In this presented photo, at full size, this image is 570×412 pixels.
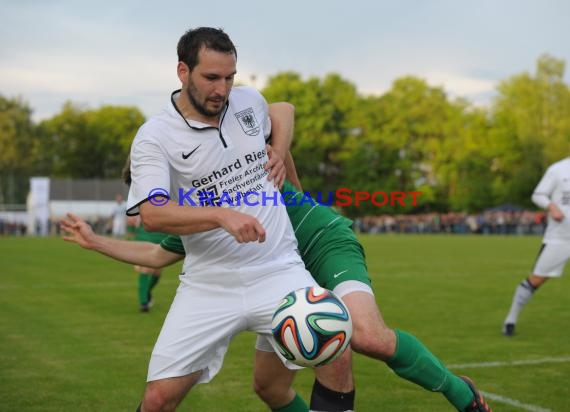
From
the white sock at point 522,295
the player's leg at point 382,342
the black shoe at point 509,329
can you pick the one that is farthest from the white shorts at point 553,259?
the player's leg at point 382,342

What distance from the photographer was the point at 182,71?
4594 millimetres

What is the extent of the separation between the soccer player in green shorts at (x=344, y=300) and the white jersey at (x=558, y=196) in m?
5.63

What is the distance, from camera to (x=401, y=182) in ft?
264

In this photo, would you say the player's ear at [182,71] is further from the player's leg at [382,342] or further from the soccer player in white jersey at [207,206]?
the player's leg at [382,342]

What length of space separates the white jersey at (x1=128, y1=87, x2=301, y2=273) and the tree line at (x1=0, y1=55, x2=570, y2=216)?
65.5 m

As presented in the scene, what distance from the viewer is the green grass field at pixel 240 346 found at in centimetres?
694

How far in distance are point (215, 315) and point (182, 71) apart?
142 centimetres

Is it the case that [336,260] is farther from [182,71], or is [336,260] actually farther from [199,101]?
[182,71]

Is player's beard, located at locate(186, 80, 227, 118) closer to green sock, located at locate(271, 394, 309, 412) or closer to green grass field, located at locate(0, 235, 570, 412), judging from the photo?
green sock, located at locate(271, 394, 309, 412)

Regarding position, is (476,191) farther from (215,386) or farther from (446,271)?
(215,386)

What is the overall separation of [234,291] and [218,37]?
1.45 meters

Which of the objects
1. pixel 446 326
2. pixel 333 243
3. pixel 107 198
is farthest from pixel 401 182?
pixel 333 243

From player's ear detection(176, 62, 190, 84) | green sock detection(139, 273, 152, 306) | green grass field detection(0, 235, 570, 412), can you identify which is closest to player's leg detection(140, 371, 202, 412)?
player's ear detection(176, 62, 190, 84)

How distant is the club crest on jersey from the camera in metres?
4.82
